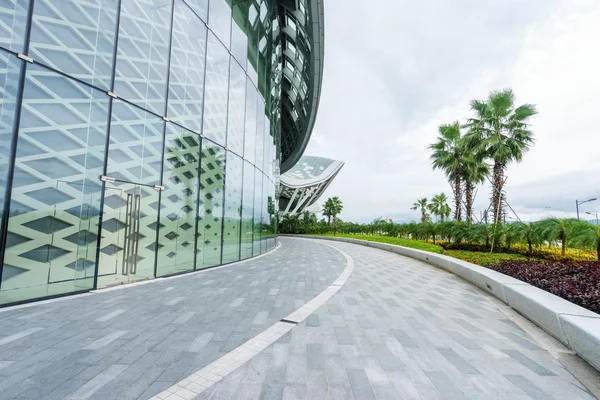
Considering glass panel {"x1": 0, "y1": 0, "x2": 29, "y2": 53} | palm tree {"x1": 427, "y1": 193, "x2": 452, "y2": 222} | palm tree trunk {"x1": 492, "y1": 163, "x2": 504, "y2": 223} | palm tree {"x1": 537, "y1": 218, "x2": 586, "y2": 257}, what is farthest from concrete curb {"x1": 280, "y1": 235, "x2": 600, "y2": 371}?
palm tree {"x1": 427, "y1": 193, "x2": 452, "y2": 222}

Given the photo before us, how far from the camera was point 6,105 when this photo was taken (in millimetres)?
4992

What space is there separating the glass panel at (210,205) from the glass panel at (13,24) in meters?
5.10

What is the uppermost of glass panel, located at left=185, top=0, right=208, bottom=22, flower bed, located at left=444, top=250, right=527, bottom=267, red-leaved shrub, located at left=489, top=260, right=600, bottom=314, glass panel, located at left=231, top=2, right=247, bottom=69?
glass panel, located at left=231, top=2, right=247, bottom=69

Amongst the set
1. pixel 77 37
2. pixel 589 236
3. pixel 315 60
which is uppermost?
pixel 315 60

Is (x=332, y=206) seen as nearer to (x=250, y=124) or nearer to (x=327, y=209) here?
(x=327, y=209)

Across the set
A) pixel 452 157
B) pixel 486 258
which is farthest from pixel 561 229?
pixel 452 157

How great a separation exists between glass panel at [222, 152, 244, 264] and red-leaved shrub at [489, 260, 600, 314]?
9625mm

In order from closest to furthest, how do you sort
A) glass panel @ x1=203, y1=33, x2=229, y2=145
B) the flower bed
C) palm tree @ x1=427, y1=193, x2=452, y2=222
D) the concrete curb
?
the concrete curb, glass panel @ x1=203, y1=33, x2=229, y2=145, the flower bed, palm tree @ x1=427, y1=193, x2=452, y2=222

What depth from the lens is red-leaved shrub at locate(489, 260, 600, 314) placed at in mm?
4414

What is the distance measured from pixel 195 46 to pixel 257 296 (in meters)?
8.99

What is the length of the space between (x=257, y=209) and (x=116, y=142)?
327 inches

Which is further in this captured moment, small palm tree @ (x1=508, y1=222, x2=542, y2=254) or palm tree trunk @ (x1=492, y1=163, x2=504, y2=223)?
palm tree trunk @ (x1=492, y1=163, x2=504, y2=223)

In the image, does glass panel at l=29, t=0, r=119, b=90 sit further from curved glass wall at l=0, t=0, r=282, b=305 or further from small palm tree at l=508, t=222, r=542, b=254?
small palm tree at l=508, t=222, r=542, b=254

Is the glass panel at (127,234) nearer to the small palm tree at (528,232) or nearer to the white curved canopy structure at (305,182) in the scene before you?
the small palm tree at (528,232)
